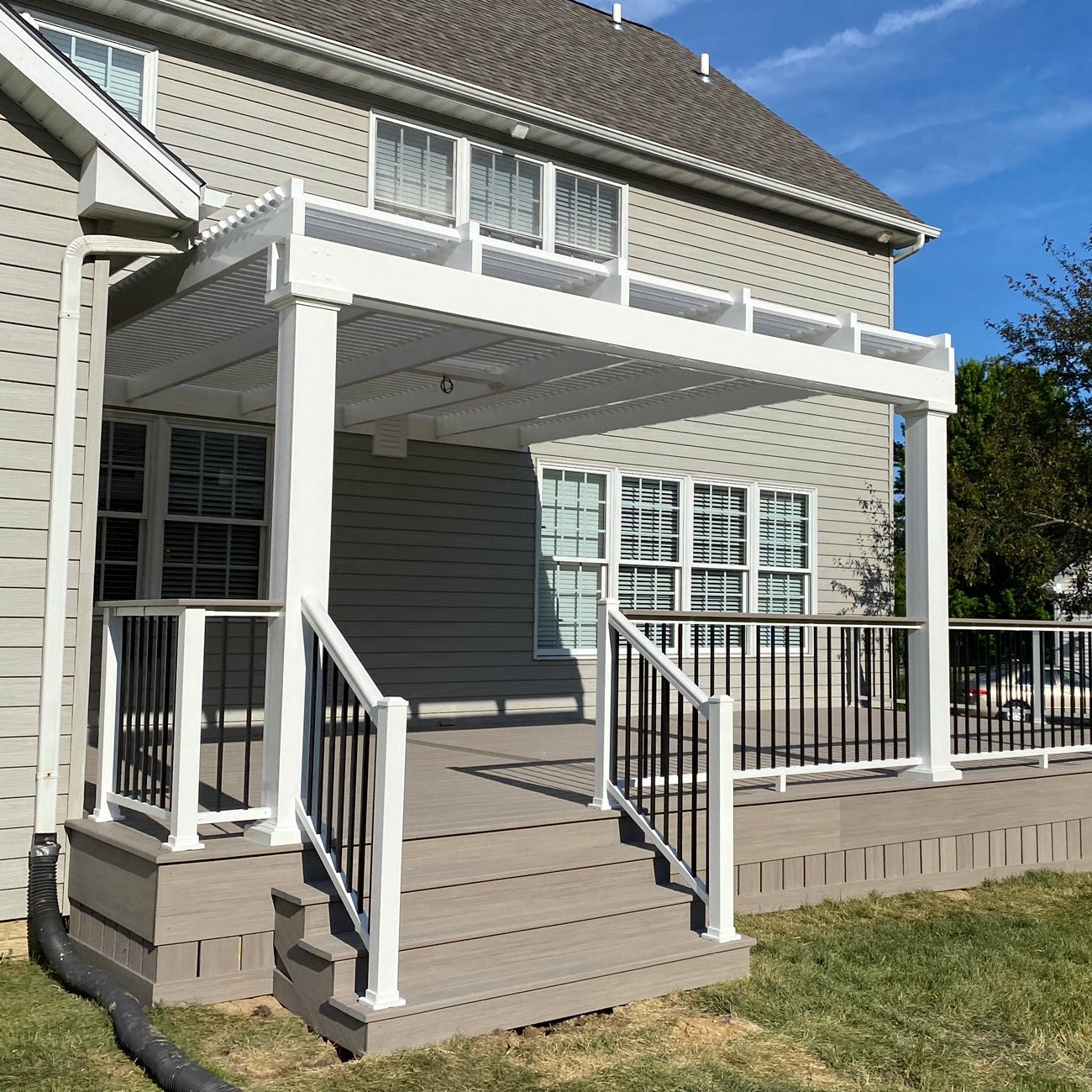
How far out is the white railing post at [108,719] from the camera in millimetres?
5285

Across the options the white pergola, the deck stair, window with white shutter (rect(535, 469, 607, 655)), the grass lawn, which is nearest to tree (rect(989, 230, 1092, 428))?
window with white shutter (rect(535, 469, 607, 655))

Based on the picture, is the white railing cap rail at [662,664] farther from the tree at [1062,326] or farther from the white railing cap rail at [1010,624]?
the tree at [1062,326]

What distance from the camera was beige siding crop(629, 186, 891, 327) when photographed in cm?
1089

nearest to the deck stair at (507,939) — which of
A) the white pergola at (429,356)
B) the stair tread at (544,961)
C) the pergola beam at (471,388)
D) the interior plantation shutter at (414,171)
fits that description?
the stair tread at (544,961)

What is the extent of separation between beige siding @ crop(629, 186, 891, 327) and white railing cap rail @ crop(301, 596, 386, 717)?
6759mm

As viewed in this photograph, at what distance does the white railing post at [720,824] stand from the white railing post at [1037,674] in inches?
148

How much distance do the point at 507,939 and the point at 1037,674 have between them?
5.19 meters

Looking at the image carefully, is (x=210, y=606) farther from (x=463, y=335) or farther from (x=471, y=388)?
(x=471, y=388)

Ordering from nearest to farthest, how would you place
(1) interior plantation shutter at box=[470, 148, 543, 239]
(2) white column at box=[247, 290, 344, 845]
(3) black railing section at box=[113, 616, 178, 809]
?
(2) white column at box=[247, 290, 344, 845], (3) black railing section at box=[113, 616, 178, 809], (1) interior plantation shutter at box=[470, 148, 543, 239]

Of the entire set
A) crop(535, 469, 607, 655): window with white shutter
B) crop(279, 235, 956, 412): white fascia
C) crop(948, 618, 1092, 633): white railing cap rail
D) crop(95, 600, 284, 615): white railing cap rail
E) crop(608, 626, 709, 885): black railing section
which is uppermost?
crop(279, 235, 956, 412): white fascia

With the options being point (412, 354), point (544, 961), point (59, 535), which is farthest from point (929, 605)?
point (59, 535)

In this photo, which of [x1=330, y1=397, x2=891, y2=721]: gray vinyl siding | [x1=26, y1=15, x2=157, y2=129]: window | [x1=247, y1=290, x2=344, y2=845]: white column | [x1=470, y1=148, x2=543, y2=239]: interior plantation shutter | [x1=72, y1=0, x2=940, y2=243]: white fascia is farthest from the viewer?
[x1=470, y1=148, x2=543, y2=239]: interior plantation shutter

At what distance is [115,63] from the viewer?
→ 8.24 meters

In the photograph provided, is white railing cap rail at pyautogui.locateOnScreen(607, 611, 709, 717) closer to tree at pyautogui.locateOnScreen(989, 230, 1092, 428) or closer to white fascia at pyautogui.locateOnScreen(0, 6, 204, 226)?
white fascia at pyautogui.locateOnScreen(0, 6, 204, 226)
